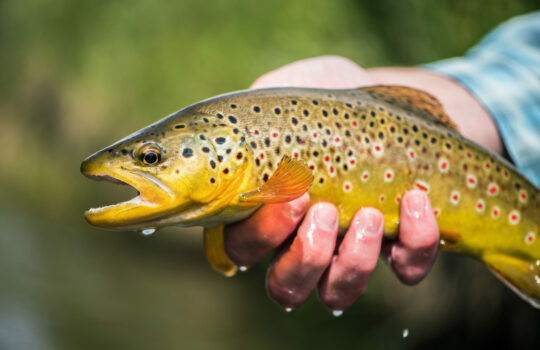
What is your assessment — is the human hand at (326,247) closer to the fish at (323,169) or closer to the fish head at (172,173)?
the fish at (323,169)

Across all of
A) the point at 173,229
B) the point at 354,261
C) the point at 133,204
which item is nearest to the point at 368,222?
the point at 354,261

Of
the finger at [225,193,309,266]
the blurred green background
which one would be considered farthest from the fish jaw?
the blurred green background

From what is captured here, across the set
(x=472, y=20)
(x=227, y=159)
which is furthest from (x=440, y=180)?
(x=472, y=20)

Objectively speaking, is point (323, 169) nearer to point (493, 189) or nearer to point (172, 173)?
point (172, 173)

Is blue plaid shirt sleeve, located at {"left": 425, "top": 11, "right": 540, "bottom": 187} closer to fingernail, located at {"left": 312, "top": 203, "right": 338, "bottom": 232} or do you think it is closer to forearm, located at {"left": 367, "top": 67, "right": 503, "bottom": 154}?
forearm, located at {"left": 367, "top": 67, "right": 503, "bottom": 154}

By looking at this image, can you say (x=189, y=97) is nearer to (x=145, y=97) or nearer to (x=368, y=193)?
(x=145, y=97)

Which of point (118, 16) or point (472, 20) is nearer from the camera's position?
point (472, 20)
